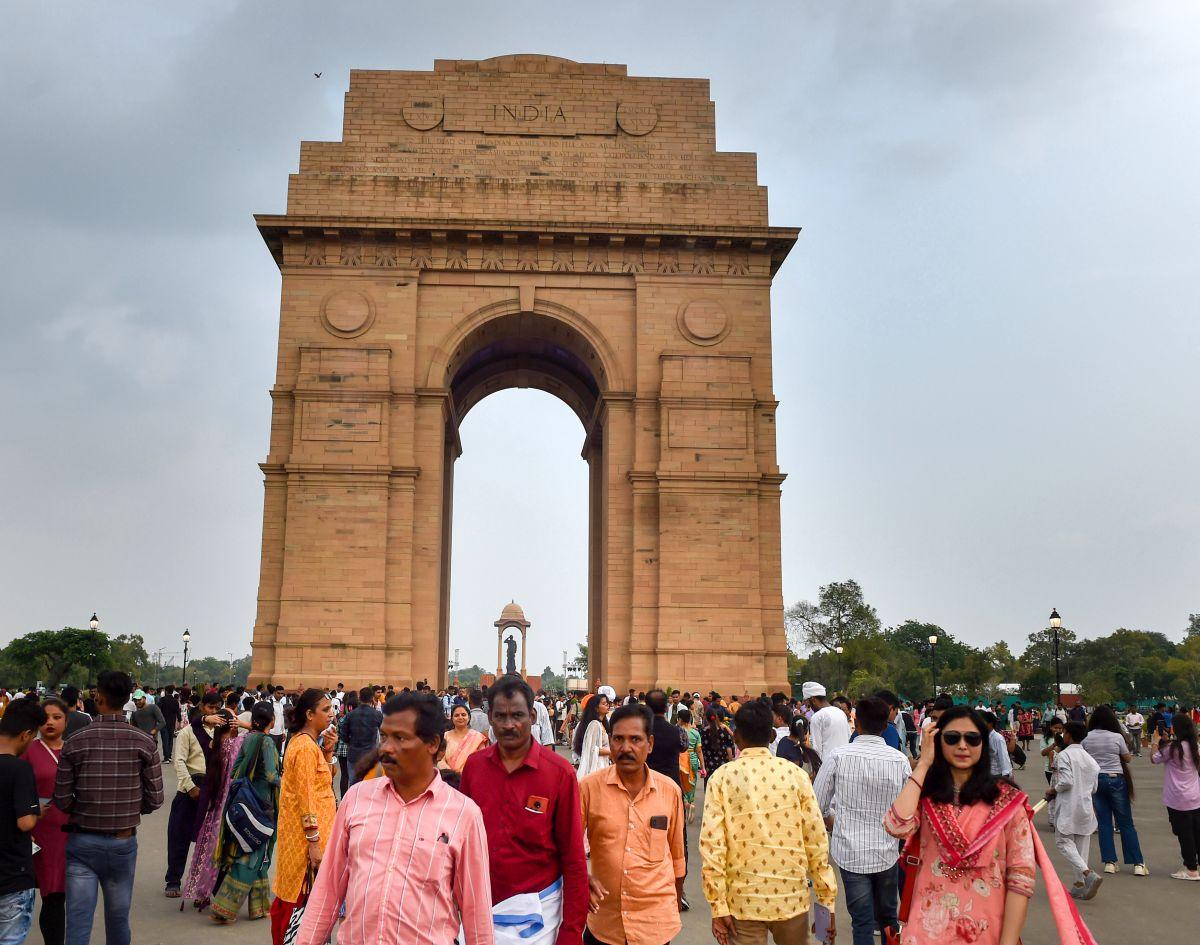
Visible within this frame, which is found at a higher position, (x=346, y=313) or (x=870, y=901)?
(x=346, y=313)

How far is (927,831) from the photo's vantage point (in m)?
4.55

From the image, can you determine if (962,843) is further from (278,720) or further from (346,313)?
(346,313)

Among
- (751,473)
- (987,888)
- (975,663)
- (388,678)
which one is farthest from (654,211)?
(975,663)

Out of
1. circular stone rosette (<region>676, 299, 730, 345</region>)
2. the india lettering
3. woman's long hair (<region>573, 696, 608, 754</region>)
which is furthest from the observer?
the india lettering

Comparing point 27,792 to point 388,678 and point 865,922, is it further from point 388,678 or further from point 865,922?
point 388,678

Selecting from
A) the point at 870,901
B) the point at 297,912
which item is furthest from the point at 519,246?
the point at 870,901

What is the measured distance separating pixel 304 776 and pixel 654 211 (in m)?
23.3

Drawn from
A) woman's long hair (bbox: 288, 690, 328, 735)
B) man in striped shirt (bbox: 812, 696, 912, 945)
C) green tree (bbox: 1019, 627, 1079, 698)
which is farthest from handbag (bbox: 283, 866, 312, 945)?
green tree (bbox: 1019, 627, 1079, 698)

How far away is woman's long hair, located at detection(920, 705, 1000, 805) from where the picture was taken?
14.6 ft

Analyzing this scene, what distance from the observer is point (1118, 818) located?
11.4 metres

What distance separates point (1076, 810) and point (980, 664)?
5902 cm

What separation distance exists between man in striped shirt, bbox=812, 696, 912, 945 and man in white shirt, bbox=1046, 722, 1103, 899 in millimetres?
4515

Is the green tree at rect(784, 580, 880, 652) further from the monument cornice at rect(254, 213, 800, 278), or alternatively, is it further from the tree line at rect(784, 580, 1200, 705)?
the monument cornice at rect(254, 213, 800, 278)

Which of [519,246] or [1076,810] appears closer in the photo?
[1076,810]
